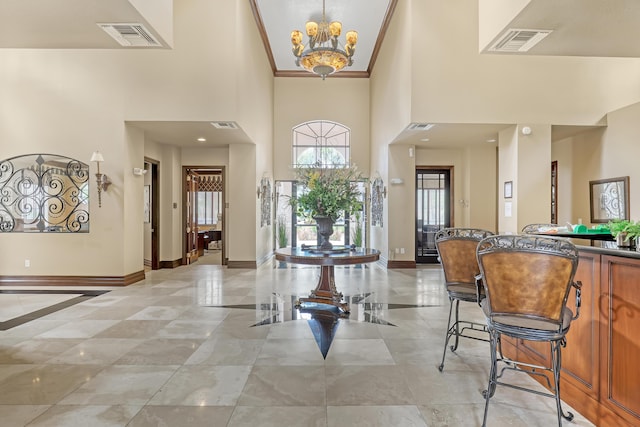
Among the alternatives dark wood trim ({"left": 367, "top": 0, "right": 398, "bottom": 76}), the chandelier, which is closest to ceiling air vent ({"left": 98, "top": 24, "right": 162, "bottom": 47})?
the chandelier

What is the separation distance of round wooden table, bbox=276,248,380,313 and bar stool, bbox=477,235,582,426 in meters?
2.17

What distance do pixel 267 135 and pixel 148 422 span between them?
776cm

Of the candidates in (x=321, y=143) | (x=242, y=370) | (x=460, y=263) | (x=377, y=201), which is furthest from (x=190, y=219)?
(x=460, y=263)

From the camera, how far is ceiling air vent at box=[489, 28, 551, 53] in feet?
10.9

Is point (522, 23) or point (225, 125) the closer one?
point (522, 23)

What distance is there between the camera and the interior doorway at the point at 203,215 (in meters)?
8.39

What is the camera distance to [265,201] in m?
8.74

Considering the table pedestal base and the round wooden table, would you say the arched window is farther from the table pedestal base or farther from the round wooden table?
the table pedestal base

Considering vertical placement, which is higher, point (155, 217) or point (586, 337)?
point (155, 217)

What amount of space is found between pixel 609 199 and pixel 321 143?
6.74m

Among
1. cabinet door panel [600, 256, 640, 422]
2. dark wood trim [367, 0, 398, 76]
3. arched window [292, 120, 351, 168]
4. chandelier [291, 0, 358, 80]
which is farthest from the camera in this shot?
arched window [292, 120, 351, 168]

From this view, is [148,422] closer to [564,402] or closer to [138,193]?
[564,402]

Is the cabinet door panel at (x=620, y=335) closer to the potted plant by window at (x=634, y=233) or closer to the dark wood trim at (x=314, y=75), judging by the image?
the potted plant by window at (x=634, y=233)

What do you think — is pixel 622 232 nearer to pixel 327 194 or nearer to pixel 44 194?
pixel 327 194
